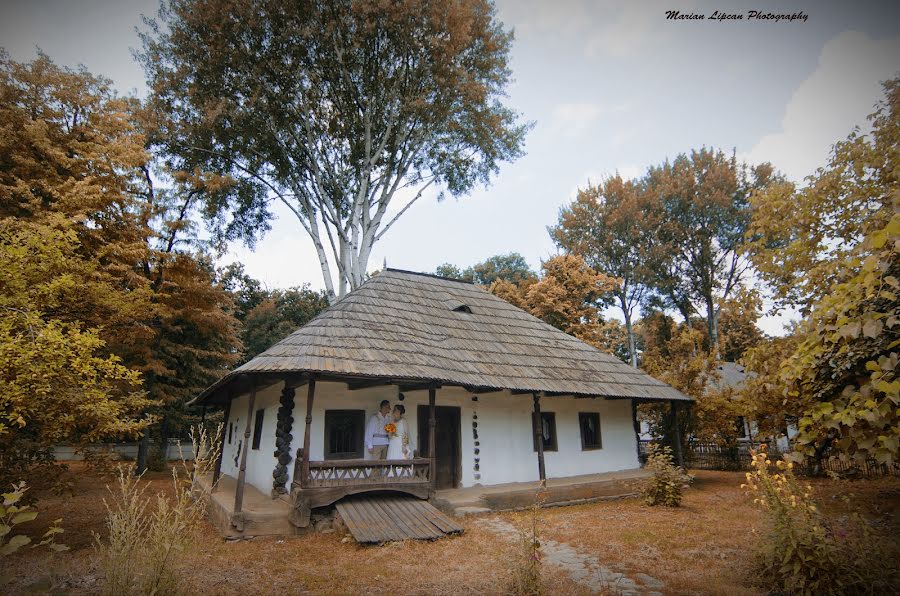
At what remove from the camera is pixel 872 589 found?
427cm

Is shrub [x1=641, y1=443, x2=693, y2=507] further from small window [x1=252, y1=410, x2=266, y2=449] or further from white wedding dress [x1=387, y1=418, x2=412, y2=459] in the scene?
small window [x1=252, y1=410, x2=266, y2=449]

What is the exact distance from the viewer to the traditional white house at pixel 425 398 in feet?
28.1

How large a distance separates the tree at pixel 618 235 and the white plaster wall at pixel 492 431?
1386 cm

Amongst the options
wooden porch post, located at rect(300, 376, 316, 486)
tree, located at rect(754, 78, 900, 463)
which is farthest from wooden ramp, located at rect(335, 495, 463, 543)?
tree, located at rect(754, 78, 900, 463)

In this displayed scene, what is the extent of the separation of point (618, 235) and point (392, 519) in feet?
79.2

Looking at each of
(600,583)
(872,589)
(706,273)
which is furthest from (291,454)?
(706,273)

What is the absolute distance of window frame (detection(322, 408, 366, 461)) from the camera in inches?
379

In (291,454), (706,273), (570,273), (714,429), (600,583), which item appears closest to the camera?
(600,583)

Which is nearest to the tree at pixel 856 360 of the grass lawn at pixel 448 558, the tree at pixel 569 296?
the grass lawn at pixel 448 558

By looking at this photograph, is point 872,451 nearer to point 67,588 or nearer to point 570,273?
point 67,588

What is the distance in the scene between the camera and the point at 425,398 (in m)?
11.0

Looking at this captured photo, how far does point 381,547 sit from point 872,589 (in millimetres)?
5617

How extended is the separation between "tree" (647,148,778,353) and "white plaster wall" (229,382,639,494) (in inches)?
557

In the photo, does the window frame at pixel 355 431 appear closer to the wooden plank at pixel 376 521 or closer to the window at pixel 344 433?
the window at pixel 344 433
